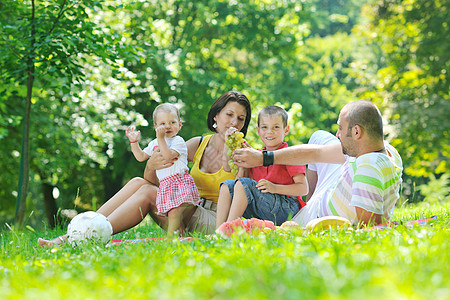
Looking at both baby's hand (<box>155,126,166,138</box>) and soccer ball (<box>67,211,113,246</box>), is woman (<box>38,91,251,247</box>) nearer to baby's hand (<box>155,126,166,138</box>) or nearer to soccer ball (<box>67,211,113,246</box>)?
baby's hand (<box>155,126,166,138</box>)

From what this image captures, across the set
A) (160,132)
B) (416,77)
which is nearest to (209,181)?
(160,132)

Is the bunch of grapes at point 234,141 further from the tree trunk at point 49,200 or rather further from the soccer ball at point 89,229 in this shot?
the tree trunk at point 49,200

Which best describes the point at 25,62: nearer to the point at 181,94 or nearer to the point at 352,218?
the point at 352,218

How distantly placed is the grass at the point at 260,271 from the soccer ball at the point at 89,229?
830 millimetres

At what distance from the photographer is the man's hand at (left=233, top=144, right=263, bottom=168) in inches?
169

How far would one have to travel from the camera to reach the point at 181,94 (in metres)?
14.4

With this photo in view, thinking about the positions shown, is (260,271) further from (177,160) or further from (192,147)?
(192,147)

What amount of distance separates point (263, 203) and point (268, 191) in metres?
0.12

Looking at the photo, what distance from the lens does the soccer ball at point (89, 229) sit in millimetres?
3785

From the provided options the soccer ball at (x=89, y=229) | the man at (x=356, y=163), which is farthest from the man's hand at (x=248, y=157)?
the soccer ball at (x=89, y=229)

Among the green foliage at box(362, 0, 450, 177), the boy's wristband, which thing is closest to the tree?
the boy's wristband

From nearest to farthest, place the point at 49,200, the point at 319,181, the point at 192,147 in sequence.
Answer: the point at 319,181, the point at 192,147, the point at 49,200

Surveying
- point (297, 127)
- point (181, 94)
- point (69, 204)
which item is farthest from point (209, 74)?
point (69, 204)

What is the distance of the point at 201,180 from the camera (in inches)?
202
